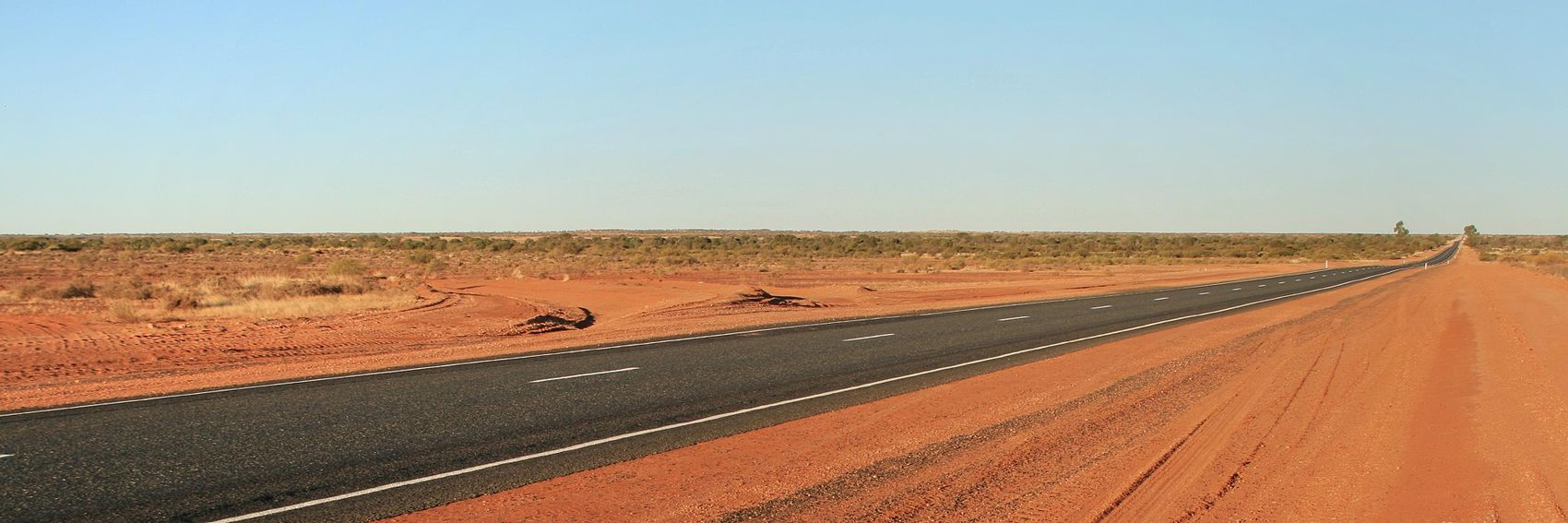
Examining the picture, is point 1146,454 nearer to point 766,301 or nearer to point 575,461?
point 575,461

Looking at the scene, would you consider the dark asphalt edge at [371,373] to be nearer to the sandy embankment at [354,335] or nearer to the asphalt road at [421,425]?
the asphalt road at [421,425]

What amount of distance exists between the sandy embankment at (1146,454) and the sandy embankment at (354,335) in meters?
9.00

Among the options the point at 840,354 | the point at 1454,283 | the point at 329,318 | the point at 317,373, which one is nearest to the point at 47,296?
the point at 329,318

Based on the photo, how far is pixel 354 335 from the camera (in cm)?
2286

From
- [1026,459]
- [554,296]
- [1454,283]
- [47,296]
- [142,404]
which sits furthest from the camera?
[1454,283]

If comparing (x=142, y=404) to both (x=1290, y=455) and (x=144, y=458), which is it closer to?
(x=144, y=458)

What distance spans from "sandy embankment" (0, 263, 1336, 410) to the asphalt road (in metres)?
1.86

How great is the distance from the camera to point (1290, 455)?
29.7ft

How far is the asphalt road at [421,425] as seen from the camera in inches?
305

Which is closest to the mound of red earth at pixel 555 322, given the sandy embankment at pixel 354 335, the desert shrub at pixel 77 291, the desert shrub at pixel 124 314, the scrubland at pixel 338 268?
the sandy embankment at pixel 354 335

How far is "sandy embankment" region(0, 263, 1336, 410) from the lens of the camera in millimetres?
15711

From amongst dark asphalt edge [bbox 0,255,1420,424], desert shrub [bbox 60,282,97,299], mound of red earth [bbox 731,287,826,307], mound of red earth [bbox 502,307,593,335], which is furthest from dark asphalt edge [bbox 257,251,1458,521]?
desert shrub [bbox 60,282,97,299]

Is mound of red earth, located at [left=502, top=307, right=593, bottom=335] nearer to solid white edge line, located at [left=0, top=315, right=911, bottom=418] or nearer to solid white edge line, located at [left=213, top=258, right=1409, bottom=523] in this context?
solid white edge line, located at [left=0, top=315, right=911, bottom=418]

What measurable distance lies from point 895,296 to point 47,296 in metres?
28.6
